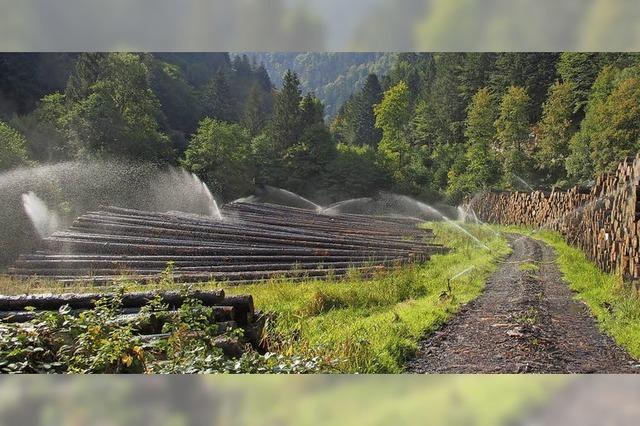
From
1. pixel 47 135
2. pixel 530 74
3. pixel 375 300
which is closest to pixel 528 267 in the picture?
pixel 375 300

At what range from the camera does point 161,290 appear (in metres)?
4.44

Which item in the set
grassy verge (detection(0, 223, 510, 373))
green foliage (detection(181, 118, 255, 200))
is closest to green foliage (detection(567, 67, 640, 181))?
grassy verge (detection(0, 223, 510, 373))

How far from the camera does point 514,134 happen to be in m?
4.60

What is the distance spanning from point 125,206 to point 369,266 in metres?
1.68

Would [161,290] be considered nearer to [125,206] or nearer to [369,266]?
[125,206]

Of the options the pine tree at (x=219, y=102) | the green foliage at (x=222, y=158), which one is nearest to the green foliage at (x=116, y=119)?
the green foliage at (x=222, y=158)

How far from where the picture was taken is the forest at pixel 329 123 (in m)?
4.47

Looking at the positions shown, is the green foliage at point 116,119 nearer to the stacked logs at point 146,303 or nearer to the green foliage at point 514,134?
the stacked logs at point 146,303

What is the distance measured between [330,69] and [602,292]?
2.27m

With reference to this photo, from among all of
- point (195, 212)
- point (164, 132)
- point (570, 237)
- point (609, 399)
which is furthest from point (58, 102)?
point (609, 399)

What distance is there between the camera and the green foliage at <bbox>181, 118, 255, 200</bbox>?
454 centimetres

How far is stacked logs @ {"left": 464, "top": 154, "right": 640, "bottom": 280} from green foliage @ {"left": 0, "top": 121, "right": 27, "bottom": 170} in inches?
118

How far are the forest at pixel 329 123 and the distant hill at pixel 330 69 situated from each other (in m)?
0.05
